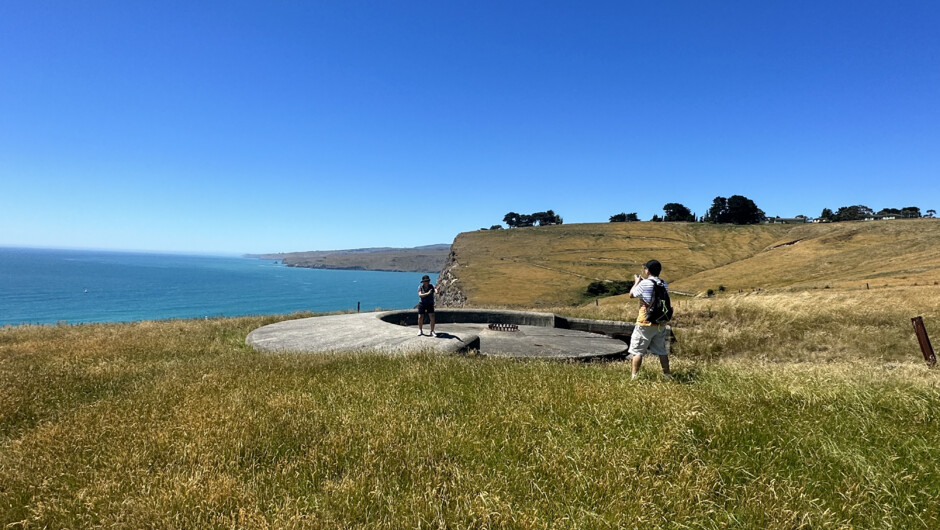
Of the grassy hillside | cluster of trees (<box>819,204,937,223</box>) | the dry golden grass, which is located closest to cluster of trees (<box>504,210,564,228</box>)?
the grassy hillside

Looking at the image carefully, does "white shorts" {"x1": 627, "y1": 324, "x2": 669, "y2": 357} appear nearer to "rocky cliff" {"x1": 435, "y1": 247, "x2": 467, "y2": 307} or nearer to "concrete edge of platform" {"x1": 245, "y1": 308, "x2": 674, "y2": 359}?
"concrete edge of platform" {"x1": 245, "y1": 308, "x2": 674, "y2": 359}

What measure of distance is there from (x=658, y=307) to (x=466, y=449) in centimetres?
447

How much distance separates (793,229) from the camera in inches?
3878

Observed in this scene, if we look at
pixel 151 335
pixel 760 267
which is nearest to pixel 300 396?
pixel 151 335

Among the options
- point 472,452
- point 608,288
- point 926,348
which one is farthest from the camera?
point 608,288

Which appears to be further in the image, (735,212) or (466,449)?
(735,212)

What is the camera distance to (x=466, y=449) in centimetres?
404

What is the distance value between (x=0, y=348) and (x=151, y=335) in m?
2.98

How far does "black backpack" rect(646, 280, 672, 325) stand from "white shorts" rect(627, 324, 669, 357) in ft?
0.46

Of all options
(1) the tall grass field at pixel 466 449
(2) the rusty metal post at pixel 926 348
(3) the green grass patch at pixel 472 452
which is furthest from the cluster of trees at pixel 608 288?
(3) the green grass patch at pixel 472 452

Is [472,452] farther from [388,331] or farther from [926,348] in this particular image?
[926,348]

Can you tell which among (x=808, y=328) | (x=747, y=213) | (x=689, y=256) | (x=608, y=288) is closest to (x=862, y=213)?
(x=747, y=213)

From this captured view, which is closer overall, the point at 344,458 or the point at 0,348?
the point at 344,458

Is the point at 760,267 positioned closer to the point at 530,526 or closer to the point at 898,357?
the point at 898,357
